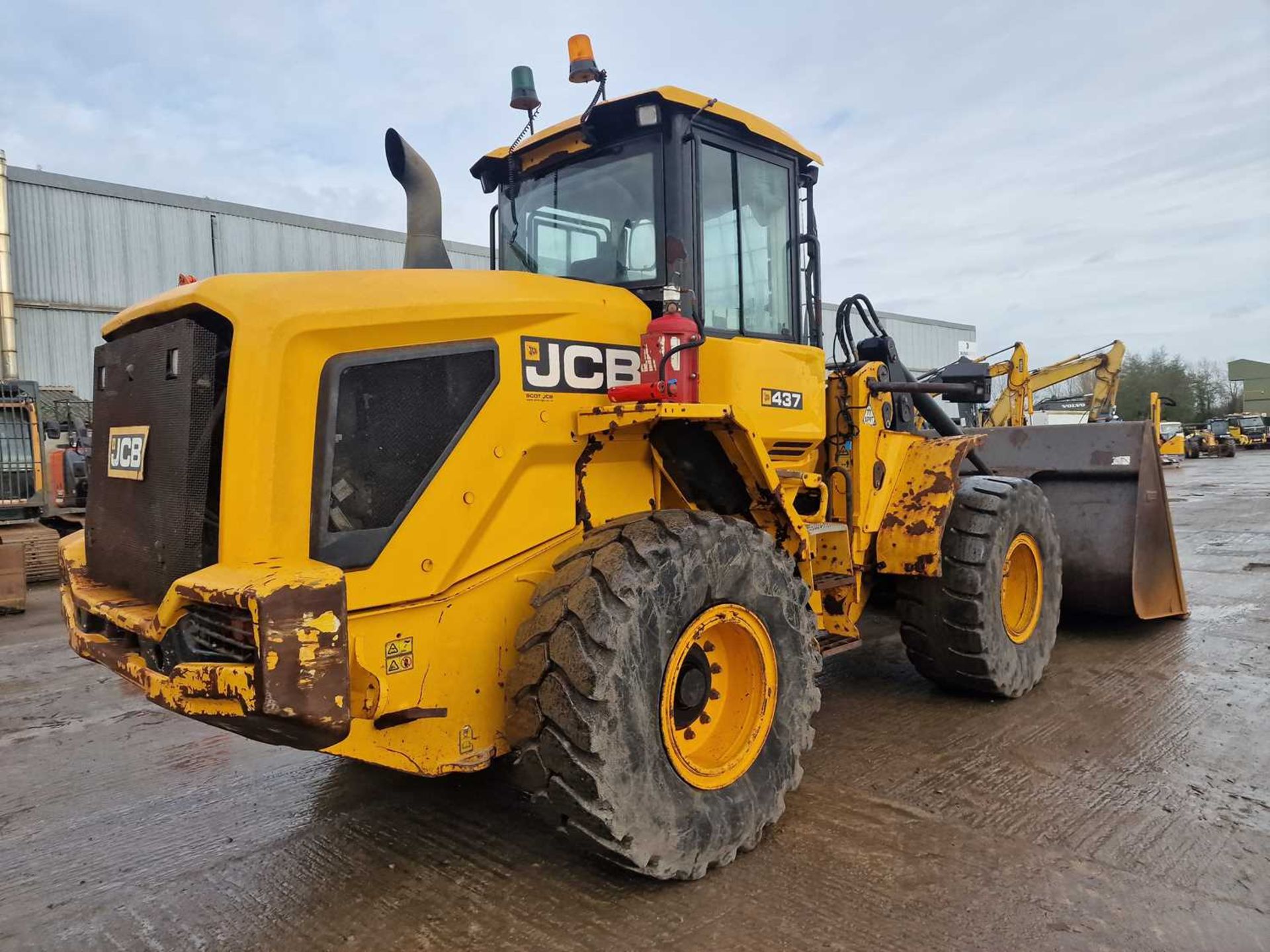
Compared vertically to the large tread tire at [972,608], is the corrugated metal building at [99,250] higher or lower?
higher

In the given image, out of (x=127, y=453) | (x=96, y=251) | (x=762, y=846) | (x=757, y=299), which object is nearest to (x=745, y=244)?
(x=757, y=299)

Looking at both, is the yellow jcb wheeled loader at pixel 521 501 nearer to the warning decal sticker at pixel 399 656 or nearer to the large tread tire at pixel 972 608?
the warning decal sticker at pixel 399 656

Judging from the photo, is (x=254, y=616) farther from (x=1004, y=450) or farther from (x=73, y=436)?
(x=73, y=436)

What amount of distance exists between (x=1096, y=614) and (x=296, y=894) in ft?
20.2

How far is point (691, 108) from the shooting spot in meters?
3.69

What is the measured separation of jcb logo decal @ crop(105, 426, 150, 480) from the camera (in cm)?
295

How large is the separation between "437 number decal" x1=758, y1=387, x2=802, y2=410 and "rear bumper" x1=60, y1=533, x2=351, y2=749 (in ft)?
6.84

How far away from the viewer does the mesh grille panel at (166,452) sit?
272cm

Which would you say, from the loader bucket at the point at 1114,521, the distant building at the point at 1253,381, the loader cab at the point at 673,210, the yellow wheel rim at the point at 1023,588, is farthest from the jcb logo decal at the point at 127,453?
the distant building at the point at 1253,381

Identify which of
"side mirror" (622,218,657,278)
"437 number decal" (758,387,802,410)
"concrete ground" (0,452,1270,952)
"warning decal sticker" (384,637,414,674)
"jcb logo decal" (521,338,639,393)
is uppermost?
"side mirror" (622,218,657,278)

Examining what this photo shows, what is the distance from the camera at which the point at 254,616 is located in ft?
7.48

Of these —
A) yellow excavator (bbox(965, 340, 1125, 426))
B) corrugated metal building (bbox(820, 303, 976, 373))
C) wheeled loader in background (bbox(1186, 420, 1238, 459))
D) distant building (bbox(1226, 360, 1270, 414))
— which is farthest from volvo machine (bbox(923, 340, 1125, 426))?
distant building (bbox(1226, 360, 1270, 414))

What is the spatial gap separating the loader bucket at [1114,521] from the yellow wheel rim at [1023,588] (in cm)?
125

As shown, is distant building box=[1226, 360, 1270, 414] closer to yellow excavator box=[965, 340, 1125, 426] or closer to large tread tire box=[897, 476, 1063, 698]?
yellow excavator box=[965, 340, 1125, 426]
